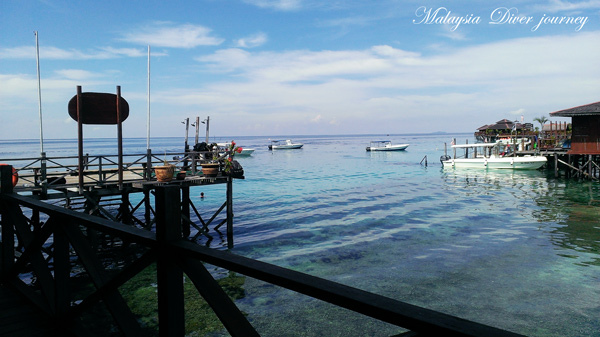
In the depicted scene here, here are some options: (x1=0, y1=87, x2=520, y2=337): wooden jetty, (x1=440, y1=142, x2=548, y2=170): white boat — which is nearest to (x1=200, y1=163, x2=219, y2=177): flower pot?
(x1=0, y1=87, x2=520, y2=337): wooden jetty

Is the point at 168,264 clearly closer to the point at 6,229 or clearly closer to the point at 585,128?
the point at 6,229

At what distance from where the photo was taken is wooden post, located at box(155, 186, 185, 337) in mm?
2486

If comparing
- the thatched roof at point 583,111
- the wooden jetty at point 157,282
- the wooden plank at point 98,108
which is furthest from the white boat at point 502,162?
the wooden jetty at point 157,282

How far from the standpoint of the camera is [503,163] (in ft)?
157

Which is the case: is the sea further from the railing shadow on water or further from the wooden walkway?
the railing shadow on water

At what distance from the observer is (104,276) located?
3.60 m

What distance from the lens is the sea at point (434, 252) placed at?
10.2 meters

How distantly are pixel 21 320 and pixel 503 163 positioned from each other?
51.0m

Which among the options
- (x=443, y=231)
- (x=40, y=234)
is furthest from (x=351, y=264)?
(x=40, y=234)

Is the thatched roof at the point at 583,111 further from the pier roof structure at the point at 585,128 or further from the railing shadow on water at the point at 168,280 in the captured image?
the railing shadow on water at the point at 168,280

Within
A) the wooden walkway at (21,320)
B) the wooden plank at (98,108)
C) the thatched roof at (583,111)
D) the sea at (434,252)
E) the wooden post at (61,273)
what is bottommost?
the sea at (434,252)

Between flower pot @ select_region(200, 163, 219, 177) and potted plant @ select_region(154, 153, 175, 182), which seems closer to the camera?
potted plant @ select_region(154, 153, 175, 182)

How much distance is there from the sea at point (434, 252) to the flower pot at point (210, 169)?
122 inches

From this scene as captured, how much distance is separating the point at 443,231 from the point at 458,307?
9034mm
